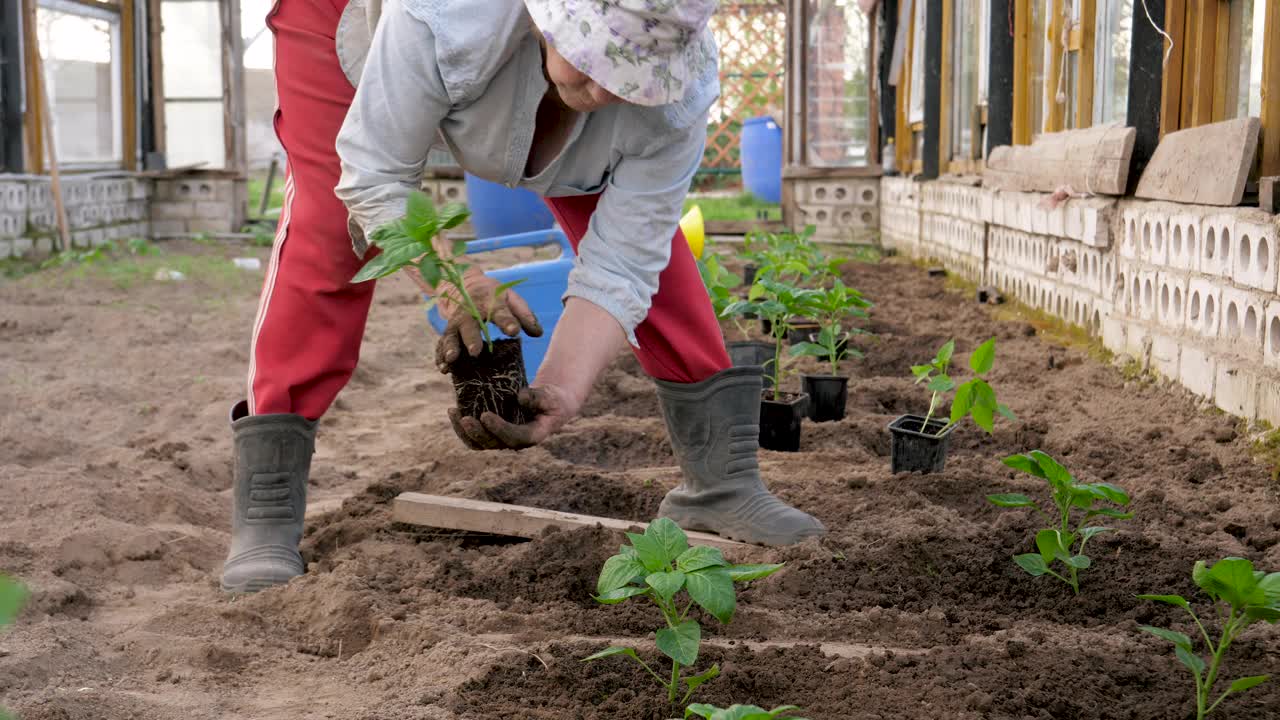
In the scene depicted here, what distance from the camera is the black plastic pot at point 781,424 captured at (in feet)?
9.90

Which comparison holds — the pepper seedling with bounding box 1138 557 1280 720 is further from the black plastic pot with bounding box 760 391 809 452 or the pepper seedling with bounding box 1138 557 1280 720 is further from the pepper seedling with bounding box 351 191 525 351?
the black plastic pot with bounding box 760 391 809 452

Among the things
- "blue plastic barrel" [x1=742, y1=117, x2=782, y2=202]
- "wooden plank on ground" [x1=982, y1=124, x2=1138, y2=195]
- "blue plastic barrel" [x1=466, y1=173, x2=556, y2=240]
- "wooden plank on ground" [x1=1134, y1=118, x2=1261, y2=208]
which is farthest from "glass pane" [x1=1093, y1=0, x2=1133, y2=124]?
"blue plastic barrel" [x1=742, y1=117, x2=782, y2=202]

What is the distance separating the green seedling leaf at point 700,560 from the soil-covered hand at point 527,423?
11.5 inches

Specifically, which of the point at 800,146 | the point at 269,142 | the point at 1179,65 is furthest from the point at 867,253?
the point at 269,142

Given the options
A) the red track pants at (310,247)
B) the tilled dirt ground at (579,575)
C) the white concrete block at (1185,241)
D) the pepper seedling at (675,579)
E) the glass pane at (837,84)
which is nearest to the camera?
the pepper seedling at (675,579)

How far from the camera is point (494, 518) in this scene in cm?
234

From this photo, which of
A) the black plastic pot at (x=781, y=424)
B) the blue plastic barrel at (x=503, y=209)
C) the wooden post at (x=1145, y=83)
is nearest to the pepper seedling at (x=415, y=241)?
the black plastic pot at (x=781, y=424)

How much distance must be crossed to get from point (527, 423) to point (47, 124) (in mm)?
7162

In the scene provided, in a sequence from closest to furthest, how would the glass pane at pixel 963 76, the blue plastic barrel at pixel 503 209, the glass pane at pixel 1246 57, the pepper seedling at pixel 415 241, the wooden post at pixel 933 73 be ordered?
1. the pepper seedling at pixel 415 241
2. the glass pane at pixel 1246 57
3. the glass pane at pixel 963 76
4. the wooden post at pixel 933 73
5. the blue plastic barrel at pixel 503 209

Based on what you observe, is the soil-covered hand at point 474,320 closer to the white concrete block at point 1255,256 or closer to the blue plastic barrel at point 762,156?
the white concrete block at point 1255,256

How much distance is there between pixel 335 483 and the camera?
298 cm

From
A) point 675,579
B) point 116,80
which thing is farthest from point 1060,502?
point 116,80

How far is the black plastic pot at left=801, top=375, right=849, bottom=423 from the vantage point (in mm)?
3295

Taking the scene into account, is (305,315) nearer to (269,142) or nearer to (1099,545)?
(1099,545)
